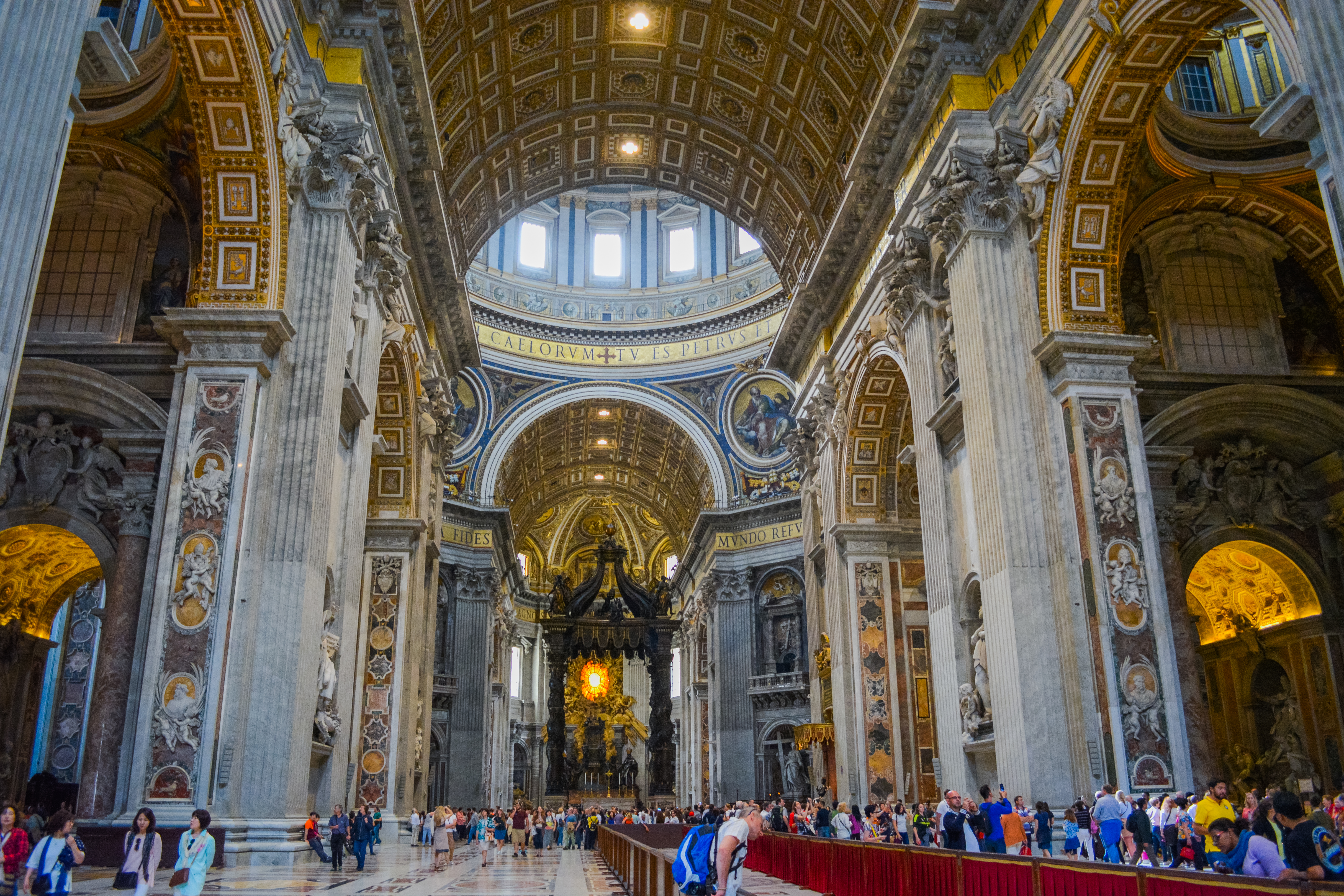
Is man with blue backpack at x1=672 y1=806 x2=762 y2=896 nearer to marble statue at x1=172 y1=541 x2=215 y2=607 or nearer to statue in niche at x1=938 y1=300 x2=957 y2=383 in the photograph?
marble statue at x1=172 y1=541 x2=215 y2=607

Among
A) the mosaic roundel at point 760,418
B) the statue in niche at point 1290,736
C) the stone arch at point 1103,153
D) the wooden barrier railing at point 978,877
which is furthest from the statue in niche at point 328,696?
the mosaic roundel at point 760,418

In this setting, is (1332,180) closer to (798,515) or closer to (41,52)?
(41,52)

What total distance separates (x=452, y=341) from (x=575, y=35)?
6.57m

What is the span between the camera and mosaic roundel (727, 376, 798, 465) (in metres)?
35.6

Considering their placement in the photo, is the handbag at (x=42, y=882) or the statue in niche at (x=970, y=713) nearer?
the handbag at (x=42, y=882)

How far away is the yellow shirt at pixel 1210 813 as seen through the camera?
8023mm

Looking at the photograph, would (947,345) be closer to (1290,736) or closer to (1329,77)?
(1290,736)

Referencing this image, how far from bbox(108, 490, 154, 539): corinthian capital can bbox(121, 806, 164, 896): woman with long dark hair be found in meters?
5.70

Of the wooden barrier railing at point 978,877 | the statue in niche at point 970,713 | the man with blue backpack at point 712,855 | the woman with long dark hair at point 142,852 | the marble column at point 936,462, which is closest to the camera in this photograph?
the wooden barrier railing at point 978,877

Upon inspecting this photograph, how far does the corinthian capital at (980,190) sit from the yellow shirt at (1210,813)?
6.72 m

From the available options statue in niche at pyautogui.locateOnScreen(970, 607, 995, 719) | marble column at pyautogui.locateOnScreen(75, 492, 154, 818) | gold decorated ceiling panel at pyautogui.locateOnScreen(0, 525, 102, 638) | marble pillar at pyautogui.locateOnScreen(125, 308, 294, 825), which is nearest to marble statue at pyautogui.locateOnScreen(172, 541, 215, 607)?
marble pillar at pyautogui.locateOnScreen(125, 308, 294, 825)

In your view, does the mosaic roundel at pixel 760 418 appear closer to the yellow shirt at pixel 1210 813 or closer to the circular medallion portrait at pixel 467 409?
the circular medallion portrait at pixel 467 409

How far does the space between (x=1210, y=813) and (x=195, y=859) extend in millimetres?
7286

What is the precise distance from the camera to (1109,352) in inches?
440
